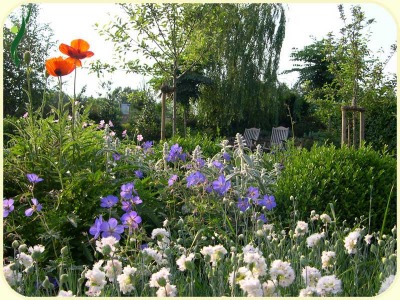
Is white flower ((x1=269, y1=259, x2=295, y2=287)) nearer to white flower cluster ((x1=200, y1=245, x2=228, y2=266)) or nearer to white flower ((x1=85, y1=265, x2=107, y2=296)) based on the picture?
white flower cluster ((x1=200, y1=245, x2=228, y2=266))

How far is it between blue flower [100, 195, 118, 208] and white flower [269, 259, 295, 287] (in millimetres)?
1355

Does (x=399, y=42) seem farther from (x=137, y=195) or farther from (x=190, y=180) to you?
(x=137, y=195)

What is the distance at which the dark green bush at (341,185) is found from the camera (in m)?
3.77

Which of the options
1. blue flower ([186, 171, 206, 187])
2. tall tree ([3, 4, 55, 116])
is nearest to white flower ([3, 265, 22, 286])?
blue flower ([186, 171, 206, 187])

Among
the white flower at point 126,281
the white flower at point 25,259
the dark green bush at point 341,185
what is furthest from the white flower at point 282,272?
the dark green bush at point 341,185

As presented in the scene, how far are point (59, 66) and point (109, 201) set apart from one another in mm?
899

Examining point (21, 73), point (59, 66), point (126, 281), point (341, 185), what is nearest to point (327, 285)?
point (126, 281)

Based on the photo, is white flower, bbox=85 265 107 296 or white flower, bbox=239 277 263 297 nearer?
white flower, bbox=239 277 263 297

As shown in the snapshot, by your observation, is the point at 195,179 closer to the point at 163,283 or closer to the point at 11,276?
the point at 11,276

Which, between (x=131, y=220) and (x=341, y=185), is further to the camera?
(x=341, y=185)

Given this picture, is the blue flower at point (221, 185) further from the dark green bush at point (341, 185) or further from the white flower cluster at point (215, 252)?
the white flower cluster at point (215, 252)

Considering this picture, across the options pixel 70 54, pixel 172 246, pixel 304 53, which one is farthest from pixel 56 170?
pixel 304 53

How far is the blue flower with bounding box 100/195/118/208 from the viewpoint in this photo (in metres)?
2.88

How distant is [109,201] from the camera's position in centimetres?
289
